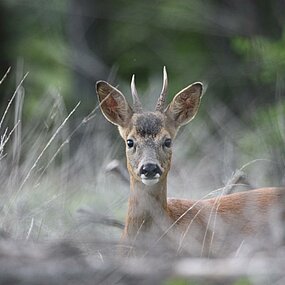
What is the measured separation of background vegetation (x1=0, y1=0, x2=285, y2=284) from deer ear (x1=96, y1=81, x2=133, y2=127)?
6.4 inches

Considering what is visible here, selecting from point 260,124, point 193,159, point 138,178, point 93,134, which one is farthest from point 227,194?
point 93,134

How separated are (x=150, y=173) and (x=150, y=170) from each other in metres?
0.02

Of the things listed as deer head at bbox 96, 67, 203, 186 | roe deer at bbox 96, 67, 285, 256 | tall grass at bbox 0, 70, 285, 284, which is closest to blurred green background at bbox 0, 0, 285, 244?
tall grass at bbox 0, 70, 285, 284

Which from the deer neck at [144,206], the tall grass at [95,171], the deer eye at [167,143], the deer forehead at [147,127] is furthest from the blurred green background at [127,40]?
the deer neck at [144,206]

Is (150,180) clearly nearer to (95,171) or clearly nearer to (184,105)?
(184,105)

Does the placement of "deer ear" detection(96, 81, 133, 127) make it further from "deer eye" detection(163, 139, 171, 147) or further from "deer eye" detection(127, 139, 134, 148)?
"deer eye" detection(163, 139, 171, 147)

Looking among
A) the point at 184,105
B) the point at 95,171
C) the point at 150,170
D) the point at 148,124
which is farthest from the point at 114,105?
the point at 95,171

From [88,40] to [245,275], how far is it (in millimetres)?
12735

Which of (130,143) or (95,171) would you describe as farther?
(95,171)

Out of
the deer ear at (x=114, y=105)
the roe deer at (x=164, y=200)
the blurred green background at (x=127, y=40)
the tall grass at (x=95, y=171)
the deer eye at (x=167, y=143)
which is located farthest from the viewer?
the blurred green background at (x=127, y=40)

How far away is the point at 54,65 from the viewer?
53.2 ft

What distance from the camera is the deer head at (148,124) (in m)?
6.78

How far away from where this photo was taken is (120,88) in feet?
42.2

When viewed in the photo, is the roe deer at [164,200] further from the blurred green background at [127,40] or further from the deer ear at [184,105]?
the blurred green background at [127,40]
